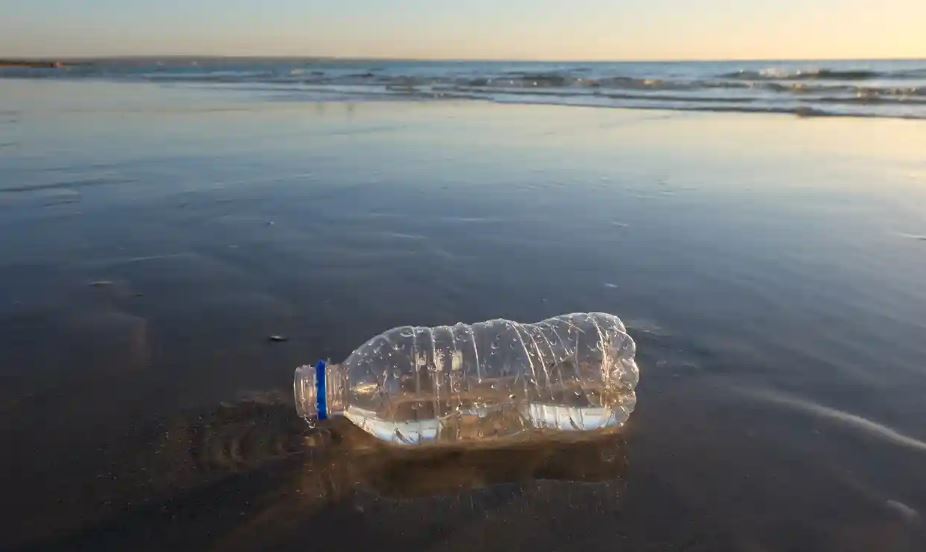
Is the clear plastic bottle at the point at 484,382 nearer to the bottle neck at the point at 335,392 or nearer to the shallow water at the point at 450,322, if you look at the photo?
the bottle neck at the point at 335,392

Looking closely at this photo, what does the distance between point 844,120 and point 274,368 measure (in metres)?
9.95

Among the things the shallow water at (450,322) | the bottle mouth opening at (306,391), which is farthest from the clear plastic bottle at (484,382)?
the shallow water at (450,322)

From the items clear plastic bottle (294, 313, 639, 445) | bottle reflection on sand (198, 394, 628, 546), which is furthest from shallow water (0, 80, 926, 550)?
clear plastic bottle (294, 313, 639, 445)

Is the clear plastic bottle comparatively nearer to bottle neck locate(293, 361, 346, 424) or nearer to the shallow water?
bottle neck locate(293, 361, 346, 424)

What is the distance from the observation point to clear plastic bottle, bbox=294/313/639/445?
2018 mm

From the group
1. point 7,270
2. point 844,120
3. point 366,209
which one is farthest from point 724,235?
point 844,120

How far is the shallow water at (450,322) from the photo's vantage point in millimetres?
1623

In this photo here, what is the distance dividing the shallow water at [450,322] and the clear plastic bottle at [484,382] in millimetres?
110

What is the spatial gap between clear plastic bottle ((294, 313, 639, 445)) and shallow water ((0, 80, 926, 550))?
0.11 m

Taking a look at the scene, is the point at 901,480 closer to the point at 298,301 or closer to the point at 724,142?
the point at 298,301

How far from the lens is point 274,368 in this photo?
2.30m

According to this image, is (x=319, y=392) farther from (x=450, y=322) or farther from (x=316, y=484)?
→ (x=450, y=322)

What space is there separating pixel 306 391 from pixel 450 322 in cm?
90

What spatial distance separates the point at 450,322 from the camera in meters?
2.69
